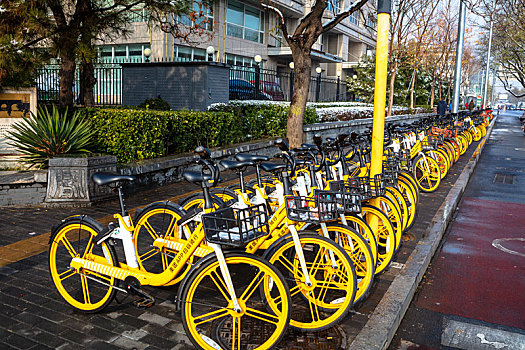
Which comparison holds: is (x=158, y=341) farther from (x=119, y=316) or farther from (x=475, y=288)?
(x=475, y=288)

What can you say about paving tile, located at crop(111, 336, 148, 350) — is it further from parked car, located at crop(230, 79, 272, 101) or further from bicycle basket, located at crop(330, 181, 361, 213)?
parked car, located at crop(230, 79, 272, 101)

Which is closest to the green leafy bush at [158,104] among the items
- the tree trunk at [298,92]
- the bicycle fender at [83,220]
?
the tree trunk at [298,92]

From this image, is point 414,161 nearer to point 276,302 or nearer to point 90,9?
point 276,302

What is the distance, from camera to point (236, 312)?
10.2 ft

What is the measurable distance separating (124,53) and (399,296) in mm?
23962

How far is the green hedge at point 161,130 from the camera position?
8.54 metres

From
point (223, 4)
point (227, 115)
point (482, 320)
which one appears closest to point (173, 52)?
point (223, 4)

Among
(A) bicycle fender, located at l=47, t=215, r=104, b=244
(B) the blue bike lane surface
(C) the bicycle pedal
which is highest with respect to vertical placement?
(A) bicycle fender, located at l=47, t=215, r=104, b=244

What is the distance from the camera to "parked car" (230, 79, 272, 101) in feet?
49.5

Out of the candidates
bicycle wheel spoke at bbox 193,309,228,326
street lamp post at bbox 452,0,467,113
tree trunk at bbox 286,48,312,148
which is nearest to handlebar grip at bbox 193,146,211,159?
bicycle wheel spoke at bbox 193,309,228,326

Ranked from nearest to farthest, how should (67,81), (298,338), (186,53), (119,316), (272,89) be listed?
1. (298,338)
2. (119,316)
3. (67,81)
4. (272,89)
5. (186,53)

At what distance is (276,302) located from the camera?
352cm

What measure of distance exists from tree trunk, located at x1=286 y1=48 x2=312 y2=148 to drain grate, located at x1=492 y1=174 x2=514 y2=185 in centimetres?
509

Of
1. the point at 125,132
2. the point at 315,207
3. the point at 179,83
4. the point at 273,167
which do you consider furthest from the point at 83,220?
the point at 179,83
